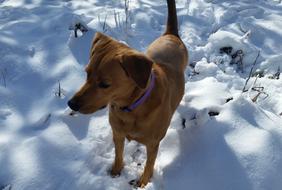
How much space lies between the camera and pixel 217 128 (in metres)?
3.57

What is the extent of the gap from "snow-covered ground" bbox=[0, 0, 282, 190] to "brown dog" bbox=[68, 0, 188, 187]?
35cm

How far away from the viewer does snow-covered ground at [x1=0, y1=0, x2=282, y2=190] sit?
3.23 m

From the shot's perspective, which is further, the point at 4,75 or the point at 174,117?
the point at 4,75

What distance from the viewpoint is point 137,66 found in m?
2.59

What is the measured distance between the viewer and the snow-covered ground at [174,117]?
3232mm

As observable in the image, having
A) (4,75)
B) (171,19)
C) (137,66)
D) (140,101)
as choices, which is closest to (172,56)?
(171,19)

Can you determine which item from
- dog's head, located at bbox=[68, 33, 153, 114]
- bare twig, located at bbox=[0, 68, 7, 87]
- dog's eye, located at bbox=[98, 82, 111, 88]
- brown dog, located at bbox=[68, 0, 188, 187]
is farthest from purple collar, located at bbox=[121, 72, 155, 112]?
bare twig, located at bbox=[0, 68, 7, 87]

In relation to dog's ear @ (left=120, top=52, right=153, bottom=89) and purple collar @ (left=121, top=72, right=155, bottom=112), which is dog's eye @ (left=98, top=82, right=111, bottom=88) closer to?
dog's ear @ (left=120, top=52, right=153, bottom=89)

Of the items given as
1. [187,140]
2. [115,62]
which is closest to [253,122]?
[187,140]

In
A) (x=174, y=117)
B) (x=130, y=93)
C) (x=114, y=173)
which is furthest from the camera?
(x=174, y=117)

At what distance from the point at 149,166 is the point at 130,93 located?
0.78 metres

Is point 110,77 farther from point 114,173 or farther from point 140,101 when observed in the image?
point 114,173

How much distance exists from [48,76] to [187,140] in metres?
1.72

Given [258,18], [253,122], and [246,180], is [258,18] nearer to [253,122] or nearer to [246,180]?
[253,122]
